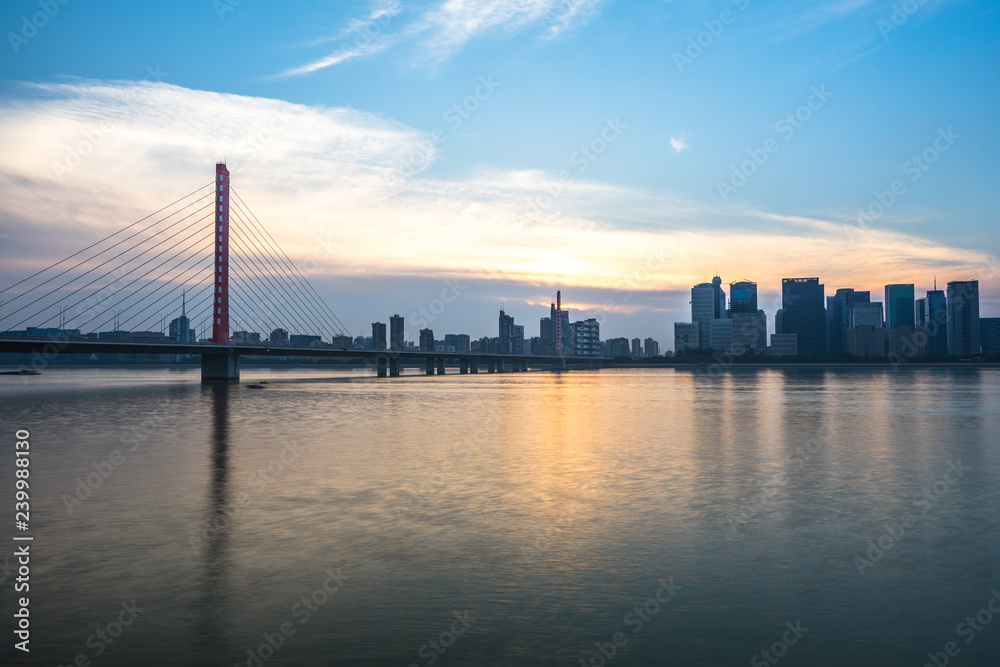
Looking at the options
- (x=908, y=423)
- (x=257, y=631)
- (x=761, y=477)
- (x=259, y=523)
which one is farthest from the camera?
(x=908, y=423)

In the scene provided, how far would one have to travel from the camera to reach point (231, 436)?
3553 centimetres

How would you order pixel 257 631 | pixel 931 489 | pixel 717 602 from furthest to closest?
pixel 931 489 → pixel 717 602 → pixel 257 631

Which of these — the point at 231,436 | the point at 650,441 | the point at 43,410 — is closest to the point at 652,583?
the point at 650,441

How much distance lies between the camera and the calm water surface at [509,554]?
336 inches

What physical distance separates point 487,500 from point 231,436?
70.0 feet

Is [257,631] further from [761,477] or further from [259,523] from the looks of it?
[761,477]
